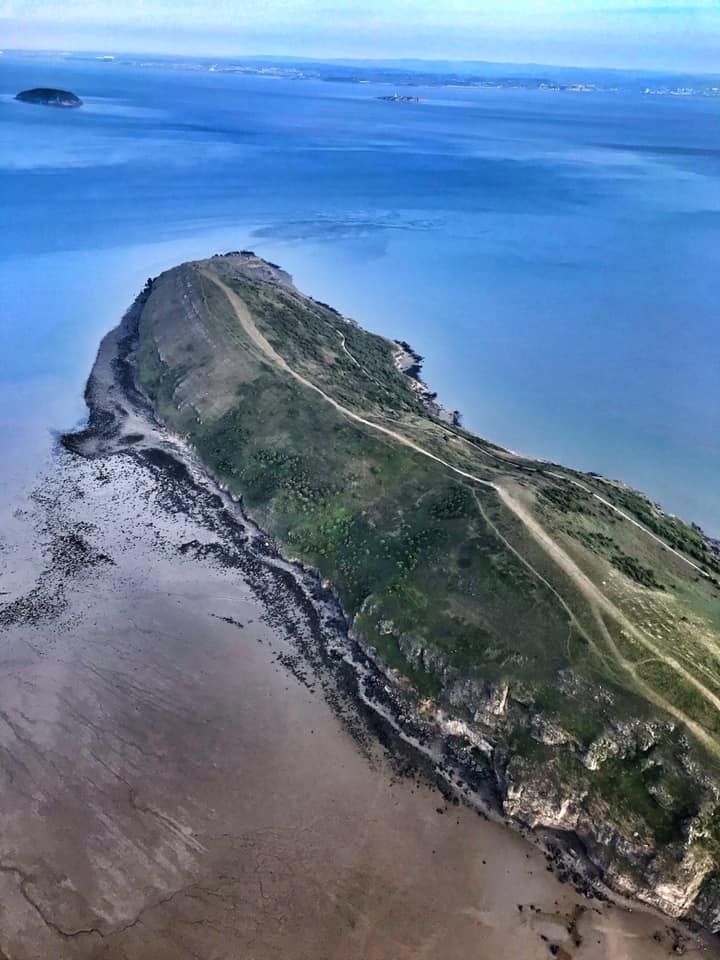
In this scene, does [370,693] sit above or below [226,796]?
above

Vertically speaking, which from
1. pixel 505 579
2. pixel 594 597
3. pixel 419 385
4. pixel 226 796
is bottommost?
pixel 226 796

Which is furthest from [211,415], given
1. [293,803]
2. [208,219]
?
[208,219]

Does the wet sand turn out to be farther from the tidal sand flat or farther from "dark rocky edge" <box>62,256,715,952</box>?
"dark rocky edge" <box>62,256,715,952</box>

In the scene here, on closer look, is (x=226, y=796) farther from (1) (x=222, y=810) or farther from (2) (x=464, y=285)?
(2) (x=464, y=285)

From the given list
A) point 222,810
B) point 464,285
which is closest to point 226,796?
point 222,810

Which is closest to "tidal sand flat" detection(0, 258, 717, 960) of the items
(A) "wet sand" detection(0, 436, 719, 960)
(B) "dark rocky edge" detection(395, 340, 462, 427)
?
(A) "wet sand" detection(0, 436, 719, 960)
